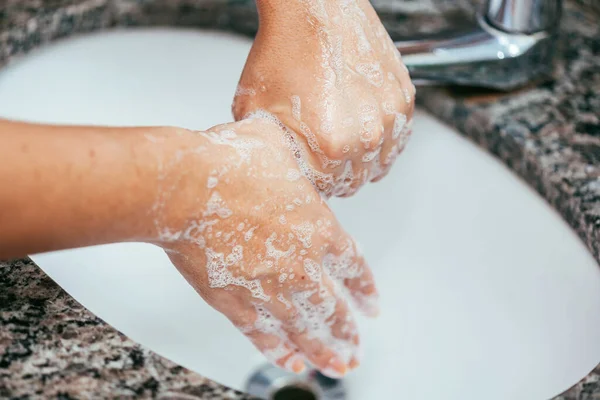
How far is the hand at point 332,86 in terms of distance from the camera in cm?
49

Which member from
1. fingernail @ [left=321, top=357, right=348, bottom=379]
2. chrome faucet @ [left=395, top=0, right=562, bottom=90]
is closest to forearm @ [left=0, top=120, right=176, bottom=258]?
fingernail @ [left=321, top=357, right=348, bottom=379]

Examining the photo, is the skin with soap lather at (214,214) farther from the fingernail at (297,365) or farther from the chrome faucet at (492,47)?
the chrome faucet at (492,47)

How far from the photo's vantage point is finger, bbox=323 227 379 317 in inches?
20.2

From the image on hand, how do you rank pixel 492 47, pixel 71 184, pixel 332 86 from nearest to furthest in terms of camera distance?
pixel 71 184, pixel 332 86, pixel 492 47

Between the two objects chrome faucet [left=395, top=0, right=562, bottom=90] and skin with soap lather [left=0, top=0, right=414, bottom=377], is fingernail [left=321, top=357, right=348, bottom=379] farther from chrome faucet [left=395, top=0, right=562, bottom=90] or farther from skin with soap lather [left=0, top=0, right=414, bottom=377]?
chrome faucet [left=395, top=0, right=562, bottom=90]

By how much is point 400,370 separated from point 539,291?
0.14m

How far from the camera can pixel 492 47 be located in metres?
0.67

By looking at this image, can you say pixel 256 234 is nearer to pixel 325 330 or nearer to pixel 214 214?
pixel 214 214

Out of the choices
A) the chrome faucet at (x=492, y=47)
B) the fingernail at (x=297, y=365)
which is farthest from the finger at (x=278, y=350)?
the chrome faucet at (x=492, y=47)

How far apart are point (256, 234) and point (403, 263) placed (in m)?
0.30

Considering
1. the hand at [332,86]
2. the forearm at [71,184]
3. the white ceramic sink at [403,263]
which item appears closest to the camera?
the forearm at [71,184]

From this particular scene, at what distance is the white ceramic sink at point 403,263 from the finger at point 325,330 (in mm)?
78

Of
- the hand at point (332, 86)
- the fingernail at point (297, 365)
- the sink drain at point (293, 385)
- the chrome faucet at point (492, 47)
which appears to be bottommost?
the sink drain at point (293, 385)

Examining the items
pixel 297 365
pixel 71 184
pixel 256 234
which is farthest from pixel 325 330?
pixel 71 184
